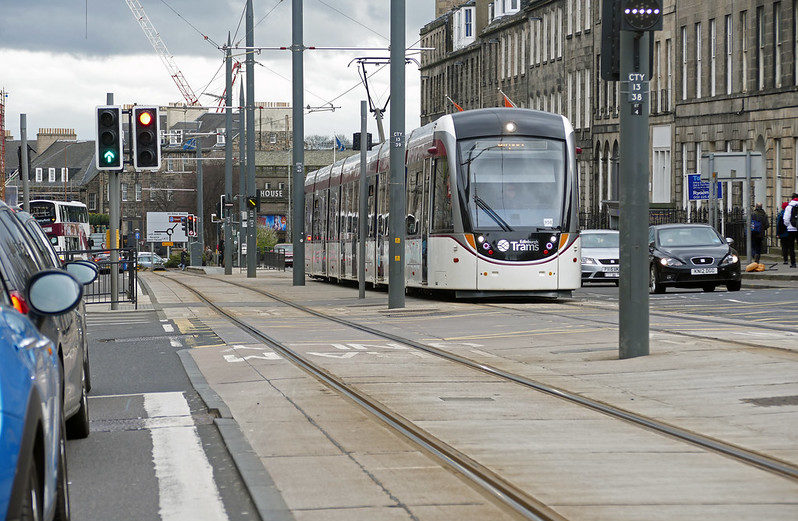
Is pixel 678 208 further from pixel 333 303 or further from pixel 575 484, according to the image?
pixel 575 484

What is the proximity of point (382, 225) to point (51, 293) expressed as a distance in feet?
87.0

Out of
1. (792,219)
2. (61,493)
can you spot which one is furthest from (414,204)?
(61,493)

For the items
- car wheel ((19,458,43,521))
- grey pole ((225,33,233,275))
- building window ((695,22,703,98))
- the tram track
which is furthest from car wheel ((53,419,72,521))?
building window ((695,22,703,98))

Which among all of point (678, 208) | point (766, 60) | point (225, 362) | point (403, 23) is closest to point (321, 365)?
point (225, 362)

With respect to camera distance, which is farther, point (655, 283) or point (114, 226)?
point (655, 283)

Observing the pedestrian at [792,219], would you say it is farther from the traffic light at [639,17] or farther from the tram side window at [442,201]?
the traffic light at [639,17]

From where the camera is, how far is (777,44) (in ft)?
166

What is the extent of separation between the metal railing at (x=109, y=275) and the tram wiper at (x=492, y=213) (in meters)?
6.42

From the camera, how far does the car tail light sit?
649 centimetres

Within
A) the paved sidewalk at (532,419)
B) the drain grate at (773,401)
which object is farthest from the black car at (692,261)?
the drain grate at (773,401)

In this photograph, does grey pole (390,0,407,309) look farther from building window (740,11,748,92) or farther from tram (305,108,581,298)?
building window (740,11,748,92)

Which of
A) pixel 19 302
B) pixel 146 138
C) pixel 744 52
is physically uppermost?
pixel 744 52

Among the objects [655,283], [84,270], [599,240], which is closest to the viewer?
[84,270]

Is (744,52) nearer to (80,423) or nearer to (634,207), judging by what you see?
(634,207)
